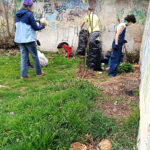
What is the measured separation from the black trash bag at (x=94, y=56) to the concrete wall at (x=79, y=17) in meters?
1.55

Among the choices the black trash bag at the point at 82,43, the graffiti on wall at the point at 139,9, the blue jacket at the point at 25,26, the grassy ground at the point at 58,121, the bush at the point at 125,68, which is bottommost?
the grassy ground at the point at 58,121

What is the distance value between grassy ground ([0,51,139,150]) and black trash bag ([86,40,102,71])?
2105 mm

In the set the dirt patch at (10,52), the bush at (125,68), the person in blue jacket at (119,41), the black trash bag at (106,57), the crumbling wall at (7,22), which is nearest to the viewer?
the person in blue jacket at (119,41)

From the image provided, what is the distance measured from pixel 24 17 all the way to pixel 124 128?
11.5 ft

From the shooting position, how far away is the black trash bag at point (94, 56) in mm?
6281

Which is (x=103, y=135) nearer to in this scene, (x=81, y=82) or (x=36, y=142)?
(x=36, y=142)

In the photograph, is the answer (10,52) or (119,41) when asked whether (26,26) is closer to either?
(119,41)

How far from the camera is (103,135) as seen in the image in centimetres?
282

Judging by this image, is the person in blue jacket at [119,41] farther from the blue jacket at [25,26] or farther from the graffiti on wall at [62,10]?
the graffiti on wall at [62,10]

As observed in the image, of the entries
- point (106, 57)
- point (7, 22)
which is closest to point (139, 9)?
point (106, 57)

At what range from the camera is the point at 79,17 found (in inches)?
306

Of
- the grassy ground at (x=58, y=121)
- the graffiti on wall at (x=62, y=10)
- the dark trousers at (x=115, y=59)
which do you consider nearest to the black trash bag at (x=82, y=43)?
the graffiti on wall at (x=62, y=10)

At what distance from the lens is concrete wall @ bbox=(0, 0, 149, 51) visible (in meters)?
7.18

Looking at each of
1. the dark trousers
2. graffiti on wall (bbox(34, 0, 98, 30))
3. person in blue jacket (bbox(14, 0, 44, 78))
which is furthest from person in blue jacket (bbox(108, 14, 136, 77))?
graffiti on wall (bbox(34, 0, 98, 30))
